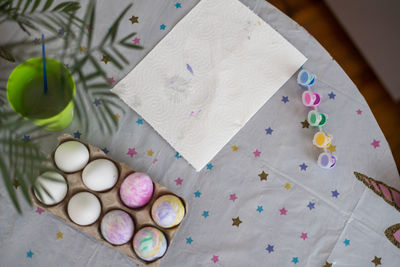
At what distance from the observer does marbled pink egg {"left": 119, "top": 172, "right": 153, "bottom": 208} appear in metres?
0.69

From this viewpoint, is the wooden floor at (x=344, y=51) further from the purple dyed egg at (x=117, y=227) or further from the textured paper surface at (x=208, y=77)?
the purple dyed egg at (x=117, y=227)

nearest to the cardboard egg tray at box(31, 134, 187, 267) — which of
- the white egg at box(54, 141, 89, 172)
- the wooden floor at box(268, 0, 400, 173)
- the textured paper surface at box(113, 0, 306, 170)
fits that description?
the white egg at box(54, 141, 89, 172)

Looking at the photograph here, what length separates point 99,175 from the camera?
0.69m

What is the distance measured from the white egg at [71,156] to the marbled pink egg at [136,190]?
9 cm

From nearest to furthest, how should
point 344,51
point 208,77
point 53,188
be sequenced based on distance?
1. point 53,188
2. point 208,77
3. point 344,51

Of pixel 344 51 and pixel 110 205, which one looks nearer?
pixel 110 205

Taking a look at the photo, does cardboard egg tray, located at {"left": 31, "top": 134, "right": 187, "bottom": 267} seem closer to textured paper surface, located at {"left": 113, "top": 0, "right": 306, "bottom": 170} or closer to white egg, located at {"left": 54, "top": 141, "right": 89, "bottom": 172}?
white egg, located at {"left": 54, "top": 141, "right": 89, "bottom": 172}

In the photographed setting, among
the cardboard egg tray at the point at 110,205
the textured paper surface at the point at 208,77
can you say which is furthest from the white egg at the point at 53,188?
the textured paper surface at the point at 208,77

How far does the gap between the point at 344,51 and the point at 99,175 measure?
34.3 inches

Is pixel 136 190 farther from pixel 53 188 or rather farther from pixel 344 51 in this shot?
pixel 344 51

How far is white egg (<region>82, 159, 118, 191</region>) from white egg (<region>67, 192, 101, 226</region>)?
0.02 meters

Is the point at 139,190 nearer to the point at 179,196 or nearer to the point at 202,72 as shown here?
the point at 179,196

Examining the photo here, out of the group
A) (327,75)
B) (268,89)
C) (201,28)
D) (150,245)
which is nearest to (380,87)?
(327,75)

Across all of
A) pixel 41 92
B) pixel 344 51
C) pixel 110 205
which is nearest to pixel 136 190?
pixel 110 205
